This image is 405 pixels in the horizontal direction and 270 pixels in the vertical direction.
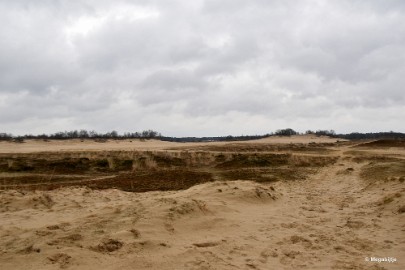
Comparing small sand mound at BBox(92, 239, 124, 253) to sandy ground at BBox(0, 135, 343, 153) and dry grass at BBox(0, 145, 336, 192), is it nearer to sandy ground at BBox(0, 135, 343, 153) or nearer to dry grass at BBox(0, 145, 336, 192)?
dry grass at BBox(0, 145, 336, 192)

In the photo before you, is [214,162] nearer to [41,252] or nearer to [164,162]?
[164,162]

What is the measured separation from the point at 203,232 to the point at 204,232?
1.0 inches

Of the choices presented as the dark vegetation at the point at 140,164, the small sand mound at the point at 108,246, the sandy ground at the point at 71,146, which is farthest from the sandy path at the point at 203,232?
the sandy ground at the point at 71,146

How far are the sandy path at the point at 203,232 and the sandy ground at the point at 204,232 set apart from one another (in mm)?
21

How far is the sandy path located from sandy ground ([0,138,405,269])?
0.8 inches

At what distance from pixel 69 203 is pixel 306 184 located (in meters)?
12.4

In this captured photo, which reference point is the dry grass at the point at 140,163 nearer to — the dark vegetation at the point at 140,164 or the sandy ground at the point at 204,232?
the dark vegetation at the point at 140,164

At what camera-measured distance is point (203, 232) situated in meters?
9.11

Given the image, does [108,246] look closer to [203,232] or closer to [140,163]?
[203,232]

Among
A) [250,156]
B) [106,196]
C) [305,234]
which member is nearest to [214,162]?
[250,156]

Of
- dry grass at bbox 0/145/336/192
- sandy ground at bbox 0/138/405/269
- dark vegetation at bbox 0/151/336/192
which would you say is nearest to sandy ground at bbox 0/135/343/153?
dry grass at bbox 0/145/336/192

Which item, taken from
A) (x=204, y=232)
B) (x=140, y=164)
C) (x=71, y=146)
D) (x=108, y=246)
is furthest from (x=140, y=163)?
(x=71, y=146)

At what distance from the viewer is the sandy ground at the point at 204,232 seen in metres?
7.18

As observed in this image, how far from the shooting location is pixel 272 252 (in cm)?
789
